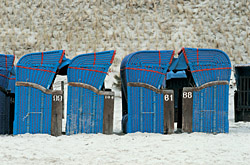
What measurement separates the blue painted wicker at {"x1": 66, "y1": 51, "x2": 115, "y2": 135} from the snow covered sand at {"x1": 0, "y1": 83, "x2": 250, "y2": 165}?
1.05 feet

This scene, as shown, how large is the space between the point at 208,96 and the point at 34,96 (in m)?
4.42

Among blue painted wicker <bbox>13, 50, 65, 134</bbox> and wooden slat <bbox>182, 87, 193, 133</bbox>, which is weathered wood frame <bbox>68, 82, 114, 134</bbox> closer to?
blue painted wicker <bbox>13, 50, 65, 134</bbox>

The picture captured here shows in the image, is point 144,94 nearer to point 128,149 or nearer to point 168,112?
point 168,112

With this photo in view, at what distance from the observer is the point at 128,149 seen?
305 inches

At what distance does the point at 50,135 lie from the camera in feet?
30.6

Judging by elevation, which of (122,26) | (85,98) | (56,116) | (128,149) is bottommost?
(128,149)

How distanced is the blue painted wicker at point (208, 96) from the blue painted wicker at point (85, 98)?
2370 mm

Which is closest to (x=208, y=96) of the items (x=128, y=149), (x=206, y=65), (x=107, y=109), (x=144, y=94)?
(x=206, y=65)

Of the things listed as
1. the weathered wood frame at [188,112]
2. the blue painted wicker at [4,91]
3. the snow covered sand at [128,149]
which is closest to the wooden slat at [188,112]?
the weathered wood frame at [188,112]

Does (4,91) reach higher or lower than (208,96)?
higher

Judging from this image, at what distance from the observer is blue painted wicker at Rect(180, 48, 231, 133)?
9859 mm

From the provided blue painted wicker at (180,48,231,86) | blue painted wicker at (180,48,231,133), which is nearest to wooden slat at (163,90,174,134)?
blue painted wicker at (180,48,231,133)

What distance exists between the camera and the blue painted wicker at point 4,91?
32.4 feet

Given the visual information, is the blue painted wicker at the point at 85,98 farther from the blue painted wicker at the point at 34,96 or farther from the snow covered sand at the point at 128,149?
the blue painted wicker at the point at 34,96
